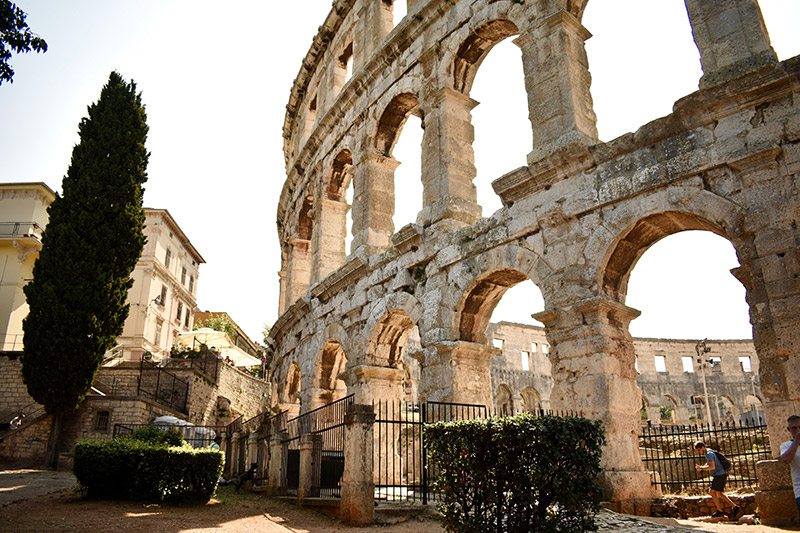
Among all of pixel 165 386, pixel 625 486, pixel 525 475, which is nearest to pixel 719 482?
pixel 625 486

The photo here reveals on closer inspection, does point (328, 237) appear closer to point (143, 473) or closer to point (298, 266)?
point (298, 266)

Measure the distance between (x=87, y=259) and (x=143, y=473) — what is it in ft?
32.0

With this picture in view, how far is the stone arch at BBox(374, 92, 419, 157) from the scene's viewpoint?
38.5 ft

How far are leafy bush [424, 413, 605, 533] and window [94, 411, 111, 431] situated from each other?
1471 centimetres

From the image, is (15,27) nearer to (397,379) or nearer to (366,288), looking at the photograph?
(366,288)

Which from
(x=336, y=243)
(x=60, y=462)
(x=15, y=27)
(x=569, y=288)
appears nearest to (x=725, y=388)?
(x=336, y=243)

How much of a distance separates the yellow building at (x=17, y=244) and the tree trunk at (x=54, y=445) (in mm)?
11713

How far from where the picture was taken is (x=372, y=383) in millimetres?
10688

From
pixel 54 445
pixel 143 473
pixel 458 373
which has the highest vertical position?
pixel 458 373

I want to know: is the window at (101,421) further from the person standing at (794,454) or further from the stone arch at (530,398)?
the stone arch at (530,398)

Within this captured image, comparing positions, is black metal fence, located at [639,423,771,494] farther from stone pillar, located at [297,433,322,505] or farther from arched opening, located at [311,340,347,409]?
arched opening, located at [311,340,347,409]

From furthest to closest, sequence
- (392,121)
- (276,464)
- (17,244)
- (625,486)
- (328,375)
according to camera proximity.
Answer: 1. (17,244)
2. (328,375)
3. (392,121)
4. (276,464)
5. (625,486)

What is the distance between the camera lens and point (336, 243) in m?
13.9

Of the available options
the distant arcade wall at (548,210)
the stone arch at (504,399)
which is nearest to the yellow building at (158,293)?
the stone arch at (504,399)
